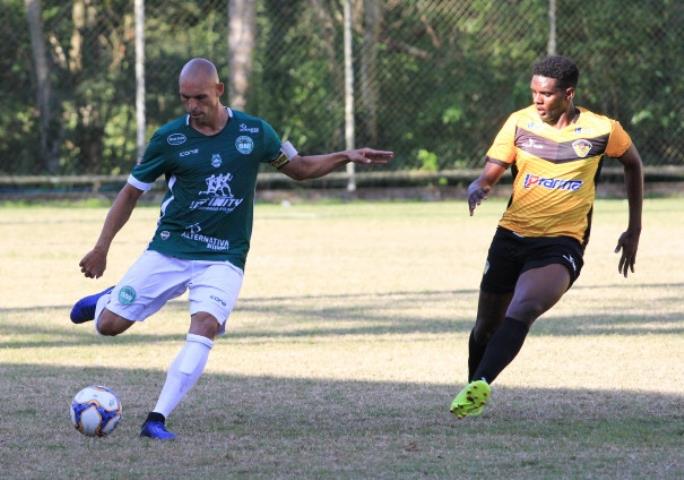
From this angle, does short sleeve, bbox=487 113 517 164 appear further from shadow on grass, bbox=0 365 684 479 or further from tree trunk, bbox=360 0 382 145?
tree trunk, bbox=360 0 382 145

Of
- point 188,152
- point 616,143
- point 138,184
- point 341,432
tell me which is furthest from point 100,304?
point 616,143

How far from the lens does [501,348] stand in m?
6.92

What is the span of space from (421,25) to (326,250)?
9.44 metres

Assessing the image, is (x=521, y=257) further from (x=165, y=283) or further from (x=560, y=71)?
(x=165, y=283)

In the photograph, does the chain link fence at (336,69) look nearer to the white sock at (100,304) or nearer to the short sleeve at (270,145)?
the white sock at (100,304)

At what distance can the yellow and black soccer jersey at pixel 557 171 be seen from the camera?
7.39 m

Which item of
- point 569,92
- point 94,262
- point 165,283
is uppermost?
point 569,92

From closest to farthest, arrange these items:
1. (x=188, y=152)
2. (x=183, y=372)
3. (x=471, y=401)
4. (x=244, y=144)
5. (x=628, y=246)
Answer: (x=471, y=401)
(x=183, y=372)
(x=188, y=152)
(x=244, y=144)
(x=628, y=246)

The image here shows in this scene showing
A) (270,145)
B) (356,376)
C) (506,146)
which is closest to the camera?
(270,145)

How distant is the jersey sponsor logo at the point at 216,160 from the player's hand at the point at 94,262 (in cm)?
68

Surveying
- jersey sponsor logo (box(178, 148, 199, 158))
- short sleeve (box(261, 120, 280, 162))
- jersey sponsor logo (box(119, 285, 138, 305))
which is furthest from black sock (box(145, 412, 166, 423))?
short sleeve (box(261, 120, 280, 162))

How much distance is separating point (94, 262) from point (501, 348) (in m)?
2.00

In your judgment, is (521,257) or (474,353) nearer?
(521,257)

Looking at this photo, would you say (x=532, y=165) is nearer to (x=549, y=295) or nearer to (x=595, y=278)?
(x=549, y=295)
